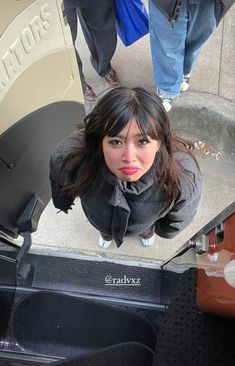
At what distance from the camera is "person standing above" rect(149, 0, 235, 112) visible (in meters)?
2.41

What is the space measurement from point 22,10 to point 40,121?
550 mm

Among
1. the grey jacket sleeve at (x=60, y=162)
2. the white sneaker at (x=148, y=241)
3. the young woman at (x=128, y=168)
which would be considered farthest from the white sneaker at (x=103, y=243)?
the grey jacket sleeve at (x=60, y=162)

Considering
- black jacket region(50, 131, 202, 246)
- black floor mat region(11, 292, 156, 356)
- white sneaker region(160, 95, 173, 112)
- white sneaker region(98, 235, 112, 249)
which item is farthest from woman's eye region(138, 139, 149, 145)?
white sneaker region(160, 95, 173, 112)

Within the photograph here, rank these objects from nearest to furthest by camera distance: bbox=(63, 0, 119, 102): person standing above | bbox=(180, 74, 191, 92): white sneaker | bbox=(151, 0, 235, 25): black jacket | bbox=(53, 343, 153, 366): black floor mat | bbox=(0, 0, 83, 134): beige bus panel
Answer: bbox=(53, 343, 153, 366): black floor mat < bbox=(0, 0, 83, 134): beige bus panel < bbox=(151, 0, 235, 25): black jacket < bbox=(63, 0, 119, 102): person standing above < bbox=(180, 74, 191, 92): white sneaker

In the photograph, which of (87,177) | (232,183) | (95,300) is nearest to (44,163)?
(87,177)

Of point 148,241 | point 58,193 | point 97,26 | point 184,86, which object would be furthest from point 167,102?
point 58,193

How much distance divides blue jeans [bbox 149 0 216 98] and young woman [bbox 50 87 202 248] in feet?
3.28

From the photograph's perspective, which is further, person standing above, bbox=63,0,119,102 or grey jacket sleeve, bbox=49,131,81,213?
person standing above, bbox=63,0,119,102

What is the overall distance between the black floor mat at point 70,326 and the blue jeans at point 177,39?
5.30 ft

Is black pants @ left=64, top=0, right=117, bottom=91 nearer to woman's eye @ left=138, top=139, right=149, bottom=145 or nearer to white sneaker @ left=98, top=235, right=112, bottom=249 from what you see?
white sneaker @ left=98, top=235, right=112, bottom=249

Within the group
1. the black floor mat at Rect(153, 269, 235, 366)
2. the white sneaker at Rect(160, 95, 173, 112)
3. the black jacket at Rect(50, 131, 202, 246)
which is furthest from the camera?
the white sneaker at Rect(160, 95, 173, 112)

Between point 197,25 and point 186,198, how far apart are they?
1.25m

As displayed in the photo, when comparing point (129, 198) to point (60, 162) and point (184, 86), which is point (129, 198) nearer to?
point (60, 162)

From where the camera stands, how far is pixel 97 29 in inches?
109
